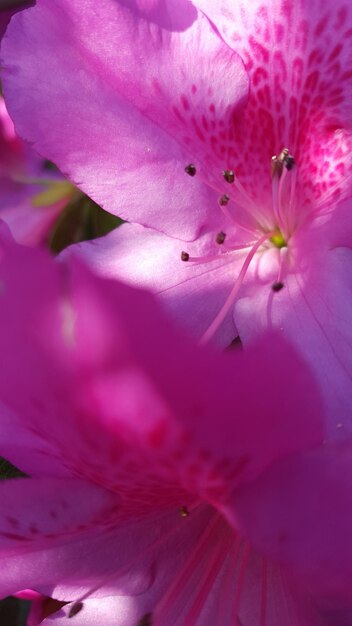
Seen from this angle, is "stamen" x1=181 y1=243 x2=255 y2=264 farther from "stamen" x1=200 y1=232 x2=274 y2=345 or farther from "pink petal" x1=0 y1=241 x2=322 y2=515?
"pink petal" x1=0 y1=241 x2=322 y2=515

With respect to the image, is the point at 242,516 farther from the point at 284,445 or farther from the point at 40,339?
the point at 40,339

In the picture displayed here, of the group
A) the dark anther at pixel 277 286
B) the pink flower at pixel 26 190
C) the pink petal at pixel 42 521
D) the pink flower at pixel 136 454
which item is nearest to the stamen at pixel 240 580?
the pink flower at pixel 136 454

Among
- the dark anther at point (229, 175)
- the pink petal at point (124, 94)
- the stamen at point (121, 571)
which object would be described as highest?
the pink petal at point (124, 94)

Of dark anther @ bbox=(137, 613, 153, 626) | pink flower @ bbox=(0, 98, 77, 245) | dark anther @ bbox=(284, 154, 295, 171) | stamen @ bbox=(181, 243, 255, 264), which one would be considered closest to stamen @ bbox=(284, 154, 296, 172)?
dark anther @ bbox=(284, 154, 295, 171)

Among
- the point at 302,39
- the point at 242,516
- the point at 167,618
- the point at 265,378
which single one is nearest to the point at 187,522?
the point at 167,618

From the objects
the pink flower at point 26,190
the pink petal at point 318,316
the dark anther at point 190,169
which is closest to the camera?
the pink petal at point 318,316

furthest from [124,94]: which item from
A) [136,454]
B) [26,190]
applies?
[26,190]

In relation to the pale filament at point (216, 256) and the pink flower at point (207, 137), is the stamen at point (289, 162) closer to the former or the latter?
the pink flower at point (207, 137)
